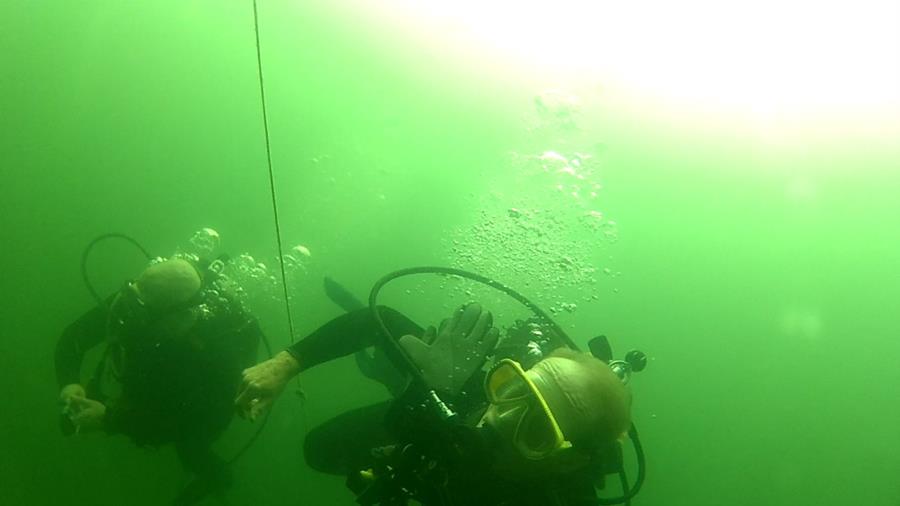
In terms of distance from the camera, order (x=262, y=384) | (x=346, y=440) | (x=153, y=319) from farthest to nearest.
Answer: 1. (x=153, y=319)
2. (x=346, y=440)
3. (x=262, y=384)

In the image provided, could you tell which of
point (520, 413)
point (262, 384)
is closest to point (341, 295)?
point (262, 384)

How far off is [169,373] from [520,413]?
101 inches

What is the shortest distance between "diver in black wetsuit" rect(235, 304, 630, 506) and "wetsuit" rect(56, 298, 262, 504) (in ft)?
4.79

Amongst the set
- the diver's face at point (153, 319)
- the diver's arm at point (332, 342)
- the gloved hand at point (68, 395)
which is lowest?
the gloved hand at point (68, 395)

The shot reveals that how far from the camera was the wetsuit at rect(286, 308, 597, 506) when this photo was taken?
2088 mm

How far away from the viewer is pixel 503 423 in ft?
6.77

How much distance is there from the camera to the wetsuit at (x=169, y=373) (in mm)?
3428

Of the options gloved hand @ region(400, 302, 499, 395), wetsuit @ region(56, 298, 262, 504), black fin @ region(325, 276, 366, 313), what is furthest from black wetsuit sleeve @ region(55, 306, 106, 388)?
gloved hand @ region(400, 302, 499, 395)

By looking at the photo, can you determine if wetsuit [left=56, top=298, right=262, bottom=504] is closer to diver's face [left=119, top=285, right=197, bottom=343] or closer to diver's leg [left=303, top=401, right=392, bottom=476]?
diver's face [left=119, top=285, right=197, bottom=343]

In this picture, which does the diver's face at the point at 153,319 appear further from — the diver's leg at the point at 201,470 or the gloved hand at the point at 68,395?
the diver's leg at the point at 201,470

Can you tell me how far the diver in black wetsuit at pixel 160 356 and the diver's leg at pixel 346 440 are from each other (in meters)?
0.96

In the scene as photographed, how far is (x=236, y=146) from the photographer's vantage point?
38.5 ft

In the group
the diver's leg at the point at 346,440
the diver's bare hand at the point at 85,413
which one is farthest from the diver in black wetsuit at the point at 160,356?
the diver's leg at the point at 346,440

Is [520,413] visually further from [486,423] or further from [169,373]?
[169,373]
